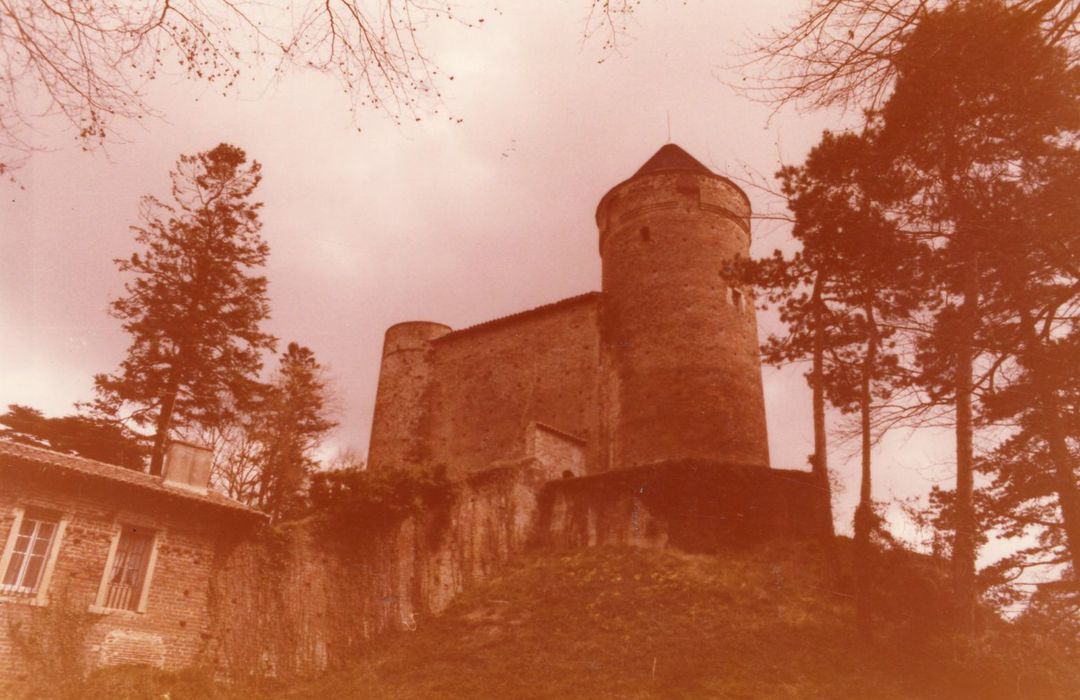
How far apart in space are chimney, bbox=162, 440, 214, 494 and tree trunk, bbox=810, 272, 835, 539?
13728 mm

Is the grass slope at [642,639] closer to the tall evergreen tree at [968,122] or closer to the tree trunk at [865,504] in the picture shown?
the tree trunk at [865,504]

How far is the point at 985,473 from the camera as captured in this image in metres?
14.8

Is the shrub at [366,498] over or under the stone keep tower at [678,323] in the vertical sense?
under

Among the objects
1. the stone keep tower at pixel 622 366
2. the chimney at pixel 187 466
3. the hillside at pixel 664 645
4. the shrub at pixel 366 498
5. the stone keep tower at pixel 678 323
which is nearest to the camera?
the hillside at pixel 664 645

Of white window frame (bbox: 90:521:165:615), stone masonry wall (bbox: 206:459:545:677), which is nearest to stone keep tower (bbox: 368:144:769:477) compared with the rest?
stone masonry wall (bbox: 206:459:545:677)

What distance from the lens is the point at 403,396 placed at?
96.4 feet

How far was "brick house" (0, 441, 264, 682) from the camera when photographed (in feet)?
42.1

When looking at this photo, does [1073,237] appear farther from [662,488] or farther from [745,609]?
[662,488]

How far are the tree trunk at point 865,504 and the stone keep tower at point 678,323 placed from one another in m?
4.97

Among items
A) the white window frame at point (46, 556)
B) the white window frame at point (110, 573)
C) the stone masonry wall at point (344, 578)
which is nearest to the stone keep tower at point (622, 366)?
the stone masonry wall at point (344, 578)

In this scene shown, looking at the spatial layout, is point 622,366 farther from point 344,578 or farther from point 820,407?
point 344,578

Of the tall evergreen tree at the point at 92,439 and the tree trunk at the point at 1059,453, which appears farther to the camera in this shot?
the tall evergreen tree at the point at 92,439

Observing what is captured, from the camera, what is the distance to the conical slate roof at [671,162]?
27016 millimetres

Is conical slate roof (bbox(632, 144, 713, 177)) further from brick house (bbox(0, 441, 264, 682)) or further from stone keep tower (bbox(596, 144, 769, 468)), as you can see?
brick house (bbox(0, 441, 264, 682))
